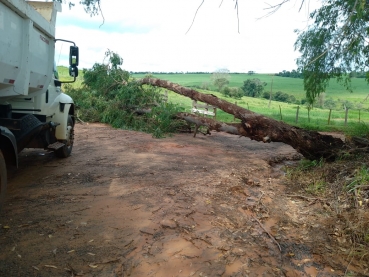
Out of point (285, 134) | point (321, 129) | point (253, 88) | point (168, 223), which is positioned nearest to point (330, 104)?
point (253, 88)

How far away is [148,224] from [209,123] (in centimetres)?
617

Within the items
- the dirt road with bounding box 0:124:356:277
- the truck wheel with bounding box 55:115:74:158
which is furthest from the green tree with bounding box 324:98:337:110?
the truck wheel with bounding box 55:115:74:158

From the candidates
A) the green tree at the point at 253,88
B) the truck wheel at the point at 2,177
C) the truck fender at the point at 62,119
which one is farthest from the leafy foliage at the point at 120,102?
the green tree at the point at 253,88

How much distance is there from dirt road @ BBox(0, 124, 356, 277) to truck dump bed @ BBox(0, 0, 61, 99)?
68.8 inches

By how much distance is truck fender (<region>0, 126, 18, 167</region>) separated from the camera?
12.3 ft

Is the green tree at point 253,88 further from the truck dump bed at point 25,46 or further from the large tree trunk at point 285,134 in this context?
the truck dump bed at point 25,46

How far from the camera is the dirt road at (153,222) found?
10.7 ft

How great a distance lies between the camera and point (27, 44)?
459 centimetres

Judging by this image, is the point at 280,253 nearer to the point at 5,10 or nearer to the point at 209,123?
the point at 5,10

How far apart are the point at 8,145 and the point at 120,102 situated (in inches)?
407

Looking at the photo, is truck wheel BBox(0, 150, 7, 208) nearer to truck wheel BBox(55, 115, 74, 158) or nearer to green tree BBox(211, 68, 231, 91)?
truck wheel BBox(55, 115, 74, 158)

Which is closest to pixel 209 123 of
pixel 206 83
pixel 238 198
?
pixel 238 198

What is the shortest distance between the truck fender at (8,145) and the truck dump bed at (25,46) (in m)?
0.73

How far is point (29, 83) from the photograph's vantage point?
495cm
